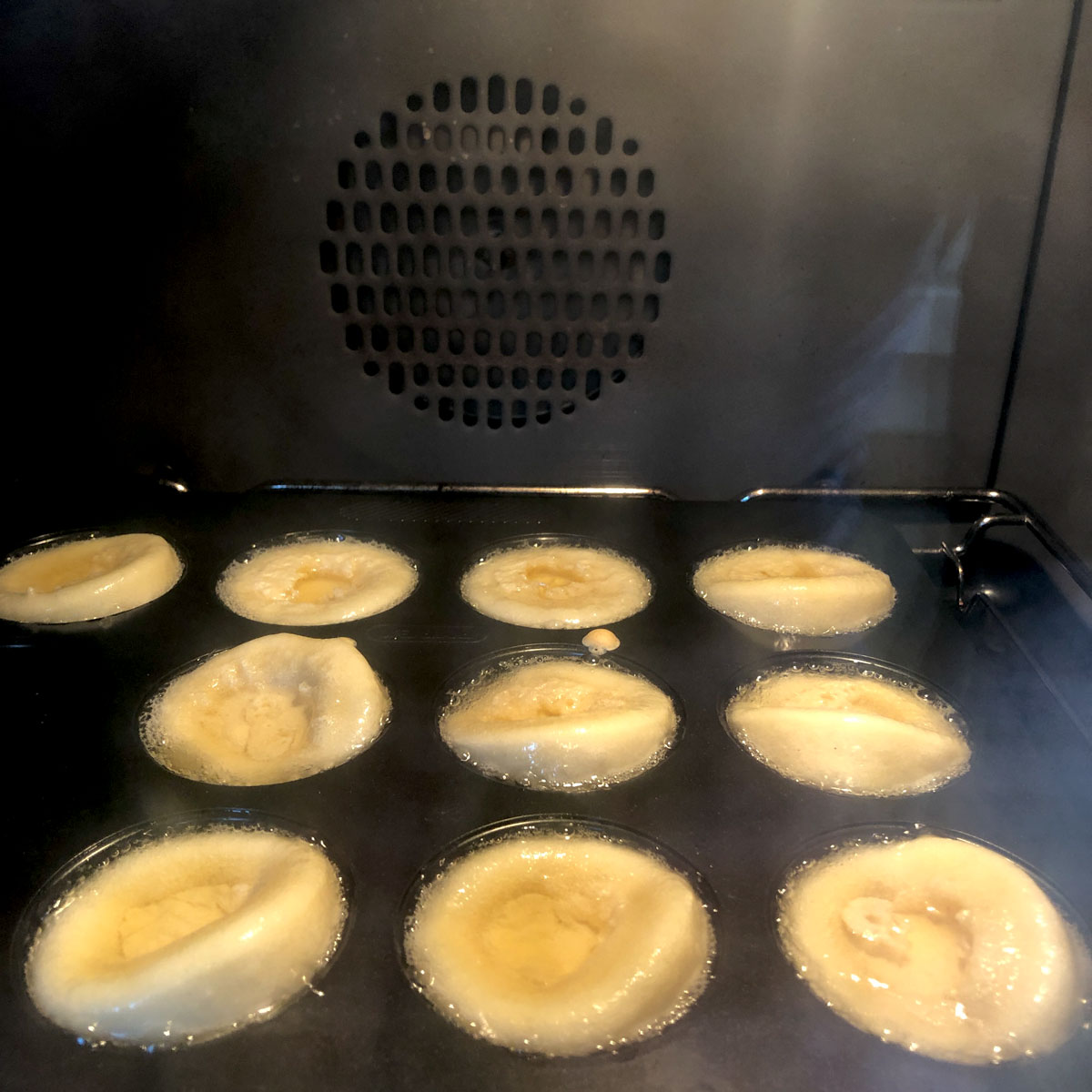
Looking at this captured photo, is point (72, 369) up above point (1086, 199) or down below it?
below

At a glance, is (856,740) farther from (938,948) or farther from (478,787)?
(478,787)

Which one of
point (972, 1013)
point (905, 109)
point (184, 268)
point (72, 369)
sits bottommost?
point (972, 1013)

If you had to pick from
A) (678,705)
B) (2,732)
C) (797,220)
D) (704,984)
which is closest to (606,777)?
(678,705)

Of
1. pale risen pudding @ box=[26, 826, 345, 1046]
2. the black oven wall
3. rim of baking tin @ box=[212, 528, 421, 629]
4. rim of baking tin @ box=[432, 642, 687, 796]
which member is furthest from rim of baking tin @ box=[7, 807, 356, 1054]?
the black oven wall

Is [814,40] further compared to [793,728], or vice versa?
[814,40]

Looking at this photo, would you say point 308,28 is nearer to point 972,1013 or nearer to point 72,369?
point 72,369

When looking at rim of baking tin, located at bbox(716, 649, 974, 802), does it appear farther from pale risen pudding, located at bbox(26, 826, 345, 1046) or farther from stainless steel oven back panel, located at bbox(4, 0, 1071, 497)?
pale risen pudding, located at bbox(26, 826, 345, 1046)
